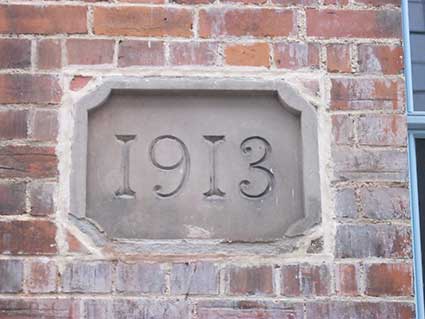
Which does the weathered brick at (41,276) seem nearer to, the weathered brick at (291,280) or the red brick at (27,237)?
the red brick at (27,237)

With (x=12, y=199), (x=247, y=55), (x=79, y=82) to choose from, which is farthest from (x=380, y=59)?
(x=12, y=199)

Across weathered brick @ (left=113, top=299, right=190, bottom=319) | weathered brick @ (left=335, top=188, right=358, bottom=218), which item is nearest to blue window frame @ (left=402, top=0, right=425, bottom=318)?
weathered brick @ (left=335, top=188, right=358, bottom=218)

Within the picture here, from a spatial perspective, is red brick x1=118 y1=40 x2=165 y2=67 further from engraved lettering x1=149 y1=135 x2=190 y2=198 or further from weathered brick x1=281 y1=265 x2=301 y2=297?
weathered brick x1=281 y1=265 x2=301 y2=297

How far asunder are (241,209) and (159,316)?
0.36 m

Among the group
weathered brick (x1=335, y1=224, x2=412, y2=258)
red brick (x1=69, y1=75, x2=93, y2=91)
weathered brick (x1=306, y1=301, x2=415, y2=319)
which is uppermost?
red brick (x1=69, y1=75, x2=93, y2=91)

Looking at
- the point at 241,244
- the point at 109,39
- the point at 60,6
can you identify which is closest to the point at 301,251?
the point at 241,244

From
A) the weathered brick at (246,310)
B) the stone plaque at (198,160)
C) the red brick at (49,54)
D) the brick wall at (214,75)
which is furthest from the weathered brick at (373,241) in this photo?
the red brick at (49,54)

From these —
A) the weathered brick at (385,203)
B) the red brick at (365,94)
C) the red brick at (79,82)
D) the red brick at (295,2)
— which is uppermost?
the red brick at (295,2)

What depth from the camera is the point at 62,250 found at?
2305 millimetres

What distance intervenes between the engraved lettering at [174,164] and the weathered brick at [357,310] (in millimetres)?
467

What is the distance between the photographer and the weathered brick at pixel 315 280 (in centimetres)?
231

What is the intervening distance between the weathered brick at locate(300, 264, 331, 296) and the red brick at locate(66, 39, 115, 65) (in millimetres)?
775

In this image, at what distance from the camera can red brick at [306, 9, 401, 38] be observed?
8.07 ft

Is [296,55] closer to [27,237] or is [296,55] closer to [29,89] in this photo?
[29,89]
